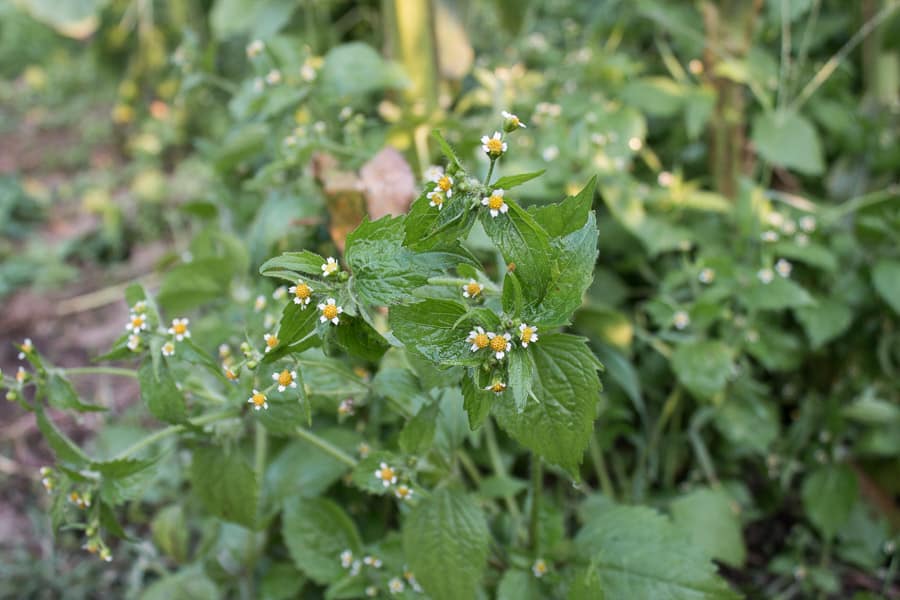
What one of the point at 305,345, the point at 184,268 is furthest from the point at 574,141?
the point at 305,345

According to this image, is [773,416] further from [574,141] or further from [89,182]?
[89,182]

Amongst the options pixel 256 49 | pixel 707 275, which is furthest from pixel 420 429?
pixel 256 49

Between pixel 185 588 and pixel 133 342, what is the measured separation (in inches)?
24.1

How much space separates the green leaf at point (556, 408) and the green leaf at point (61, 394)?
0.61m

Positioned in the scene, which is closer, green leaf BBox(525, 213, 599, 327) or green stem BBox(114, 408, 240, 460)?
green leaf BBox(525, 213, 599, 327)

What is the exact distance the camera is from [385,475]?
1.03m

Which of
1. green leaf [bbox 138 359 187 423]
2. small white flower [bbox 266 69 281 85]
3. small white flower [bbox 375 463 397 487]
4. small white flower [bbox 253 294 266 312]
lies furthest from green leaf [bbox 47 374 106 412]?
small white flower [bbox 266 69 281 85]

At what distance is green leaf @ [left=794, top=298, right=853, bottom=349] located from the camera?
1525mm

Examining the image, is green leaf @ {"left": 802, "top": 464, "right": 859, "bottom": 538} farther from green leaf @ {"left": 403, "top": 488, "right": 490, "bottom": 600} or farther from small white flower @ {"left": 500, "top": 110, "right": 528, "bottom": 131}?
small white flower @ {"left": 500, "top": 110, "right": 528, "bottom": 131}

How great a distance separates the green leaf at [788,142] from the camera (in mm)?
1719

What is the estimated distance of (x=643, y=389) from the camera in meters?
1.64

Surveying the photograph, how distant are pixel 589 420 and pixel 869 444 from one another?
3.12ft

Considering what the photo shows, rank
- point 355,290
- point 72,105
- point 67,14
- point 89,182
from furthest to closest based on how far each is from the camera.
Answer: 1. point 72,105
2. point 89,182
3. point 67,14
4. point 355,290

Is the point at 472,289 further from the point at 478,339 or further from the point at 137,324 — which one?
the point at 137,324
